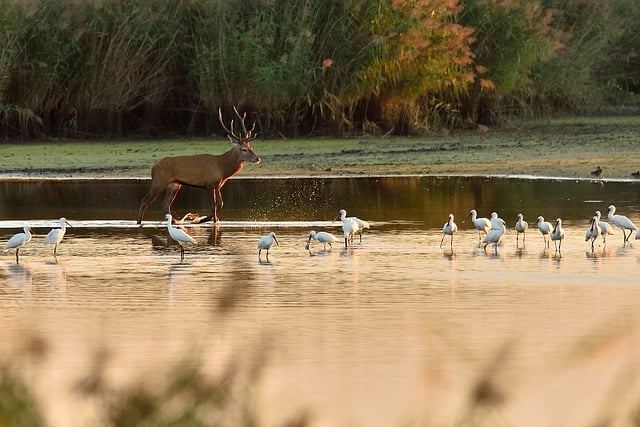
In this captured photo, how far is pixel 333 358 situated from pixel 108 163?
17501 millimetres

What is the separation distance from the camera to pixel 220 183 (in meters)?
18.6

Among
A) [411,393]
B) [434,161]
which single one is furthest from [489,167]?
[411,393]

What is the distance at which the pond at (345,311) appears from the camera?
7227 mm

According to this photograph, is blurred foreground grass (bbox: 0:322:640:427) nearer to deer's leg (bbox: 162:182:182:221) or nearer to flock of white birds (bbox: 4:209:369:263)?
flock of white birds (bbox: 4:209:369:263)

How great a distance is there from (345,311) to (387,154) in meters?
16.5

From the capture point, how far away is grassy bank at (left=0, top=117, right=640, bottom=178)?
965 inches

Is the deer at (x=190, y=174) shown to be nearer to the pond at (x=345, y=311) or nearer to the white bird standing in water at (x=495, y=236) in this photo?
the pond at (x=345, y=311)

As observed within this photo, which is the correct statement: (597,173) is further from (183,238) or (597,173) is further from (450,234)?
(183,238)

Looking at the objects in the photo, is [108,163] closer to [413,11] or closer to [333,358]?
[413,11]

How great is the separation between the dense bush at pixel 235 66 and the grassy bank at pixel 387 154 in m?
0.88

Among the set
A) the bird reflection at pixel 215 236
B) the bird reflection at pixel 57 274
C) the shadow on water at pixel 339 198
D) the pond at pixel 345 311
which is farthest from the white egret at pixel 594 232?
the bird reflection at pixel 57 274

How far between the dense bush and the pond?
10.9 m

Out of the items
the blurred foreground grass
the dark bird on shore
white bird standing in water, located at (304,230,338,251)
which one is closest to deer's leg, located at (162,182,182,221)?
white bird standing in water, located at (304,230,338,251)

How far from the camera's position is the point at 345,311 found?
1068 centimetres
